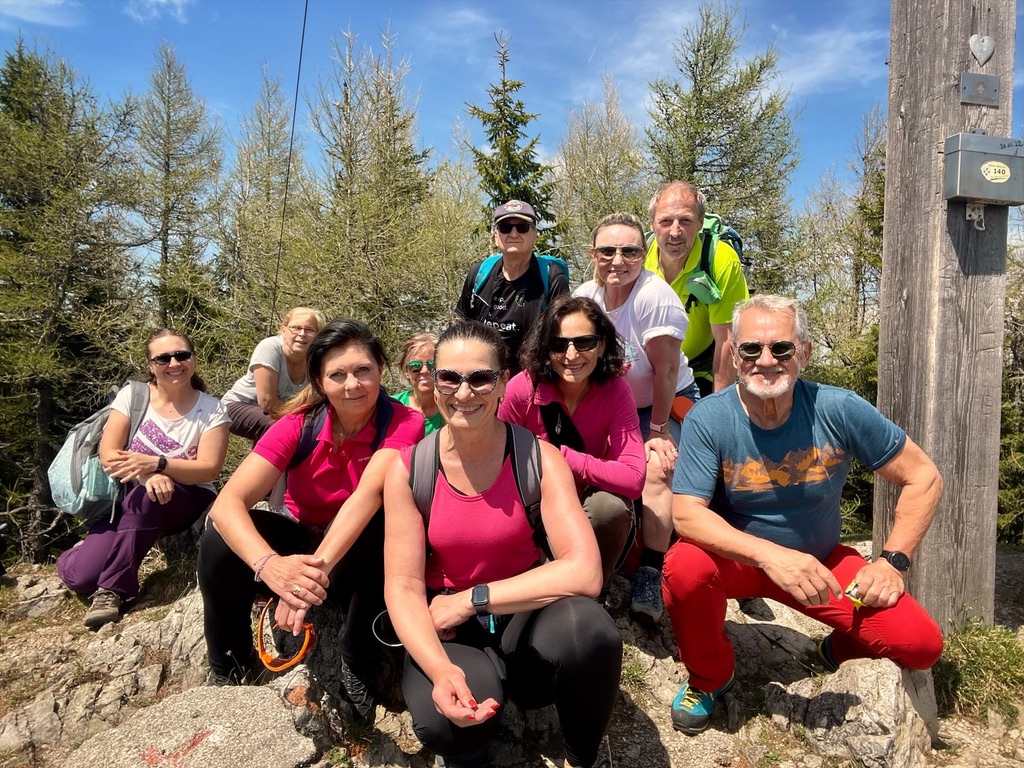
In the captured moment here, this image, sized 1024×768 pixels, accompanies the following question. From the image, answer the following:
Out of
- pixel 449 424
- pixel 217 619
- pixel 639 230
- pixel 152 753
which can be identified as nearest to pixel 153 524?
pixel 217 619

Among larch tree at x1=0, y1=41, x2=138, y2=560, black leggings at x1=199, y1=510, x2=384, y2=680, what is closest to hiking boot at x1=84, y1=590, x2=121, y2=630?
black leggings at x1=199, y1=510, x2=384, y2=680

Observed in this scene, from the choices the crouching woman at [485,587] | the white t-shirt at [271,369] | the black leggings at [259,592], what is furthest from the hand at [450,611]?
the white t-shirt at [271,369]

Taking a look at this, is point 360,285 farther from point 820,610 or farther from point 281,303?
point 820,610

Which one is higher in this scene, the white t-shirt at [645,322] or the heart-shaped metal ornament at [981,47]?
the heart-shaped metal ornament at [981,47]

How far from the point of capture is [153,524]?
→ 414cm

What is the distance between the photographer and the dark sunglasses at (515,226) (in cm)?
415

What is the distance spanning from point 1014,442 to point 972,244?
8528 mm

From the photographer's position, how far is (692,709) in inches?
107

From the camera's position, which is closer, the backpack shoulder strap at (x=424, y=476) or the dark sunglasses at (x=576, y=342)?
the backpack shoulder strap at (x=424, y=476)

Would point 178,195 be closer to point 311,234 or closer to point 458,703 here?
point 311,234

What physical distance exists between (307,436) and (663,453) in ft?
5.82

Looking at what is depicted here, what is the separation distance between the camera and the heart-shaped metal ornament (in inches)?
119

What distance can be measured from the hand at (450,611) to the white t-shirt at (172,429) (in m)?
2.53

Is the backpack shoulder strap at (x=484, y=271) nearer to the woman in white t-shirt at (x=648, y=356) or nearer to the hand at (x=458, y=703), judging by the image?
the woman in white t-shirt at (x=648, y=356)
